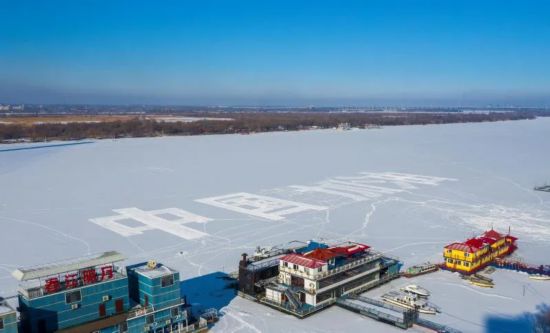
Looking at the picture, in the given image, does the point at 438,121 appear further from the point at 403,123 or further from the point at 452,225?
the point at 452,225

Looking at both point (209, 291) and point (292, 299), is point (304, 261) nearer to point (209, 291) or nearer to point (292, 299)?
point (292, 299)

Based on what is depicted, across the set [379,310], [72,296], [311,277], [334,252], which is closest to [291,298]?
[311,277]

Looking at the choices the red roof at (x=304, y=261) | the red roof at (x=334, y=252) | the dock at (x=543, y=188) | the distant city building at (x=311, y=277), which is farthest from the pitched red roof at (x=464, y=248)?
the dock at (x=543, y=188)

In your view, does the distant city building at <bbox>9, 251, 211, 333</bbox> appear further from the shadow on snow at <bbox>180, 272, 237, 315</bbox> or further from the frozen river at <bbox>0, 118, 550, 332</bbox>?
the frozen river at <bbox>0, 118, 550, 332</bbox>

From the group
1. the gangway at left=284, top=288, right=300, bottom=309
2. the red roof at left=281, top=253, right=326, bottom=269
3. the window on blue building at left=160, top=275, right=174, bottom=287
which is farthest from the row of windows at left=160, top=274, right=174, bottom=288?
the red roof at left=281, top=253, right=326, bottom=269

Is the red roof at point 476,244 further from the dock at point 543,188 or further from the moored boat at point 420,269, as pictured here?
the dock at point 543,188

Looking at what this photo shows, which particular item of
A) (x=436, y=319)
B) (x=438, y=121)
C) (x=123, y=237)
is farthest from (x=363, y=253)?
(x=438, y=121)
